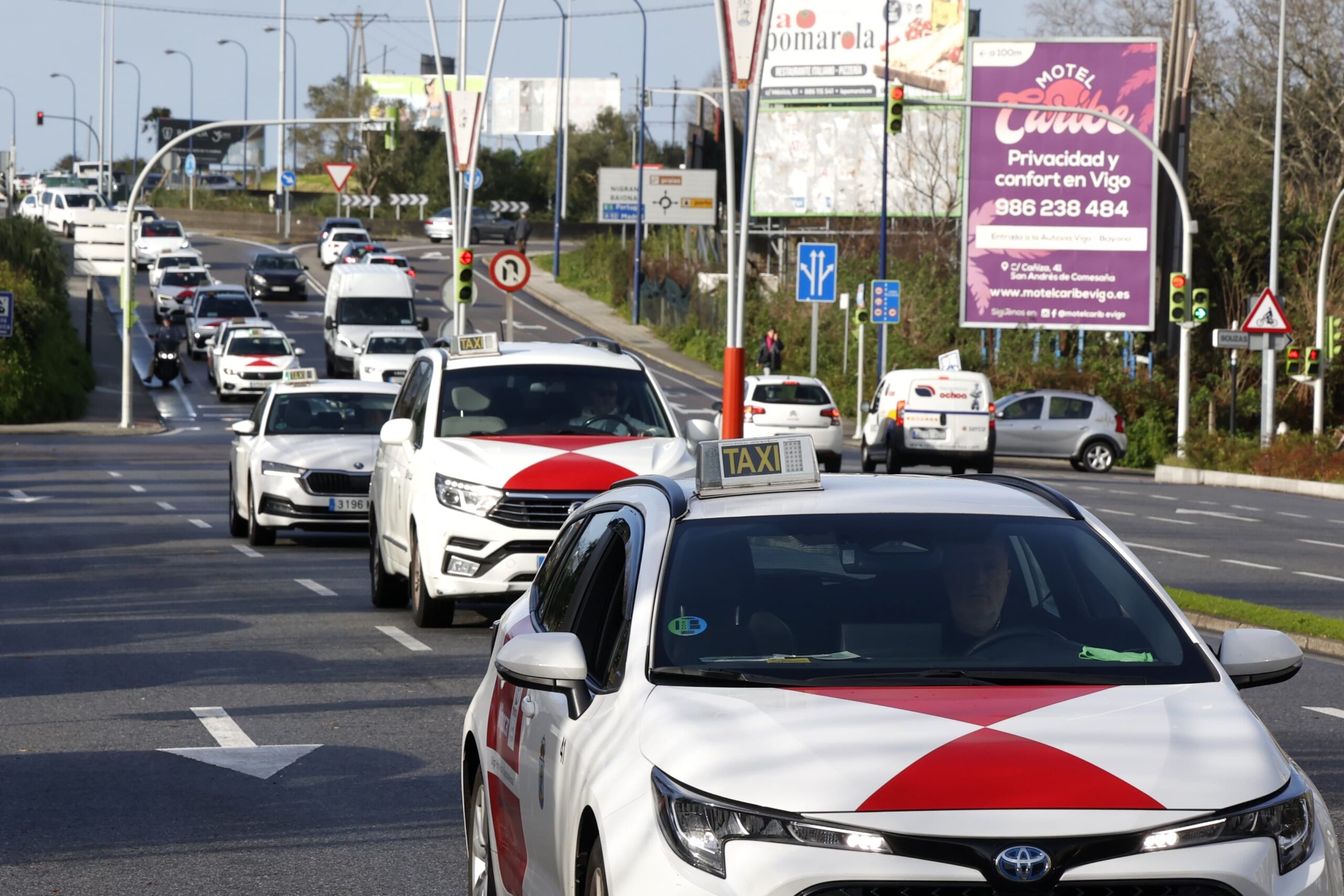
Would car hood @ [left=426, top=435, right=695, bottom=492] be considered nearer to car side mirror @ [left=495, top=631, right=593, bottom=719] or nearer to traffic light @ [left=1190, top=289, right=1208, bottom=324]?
car side mirror @ [left=495, top=631, right=593, bottom=719]

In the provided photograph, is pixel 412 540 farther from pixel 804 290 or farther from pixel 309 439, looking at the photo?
pixel 804 290

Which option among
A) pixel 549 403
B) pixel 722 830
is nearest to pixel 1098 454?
pixel 549 403

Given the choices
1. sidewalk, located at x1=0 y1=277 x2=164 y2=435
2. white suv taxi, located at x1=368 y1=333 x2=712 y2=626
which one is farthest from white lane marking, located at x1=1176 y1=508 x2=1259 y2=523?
sidewalk, located at x1=0 y1=277 x2=164 y2=435

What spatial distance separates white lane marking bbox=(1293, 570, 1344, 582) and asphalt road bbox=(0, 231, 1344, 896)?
11 cm

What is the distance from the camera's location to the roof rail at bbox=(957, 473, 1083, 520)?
5.47m

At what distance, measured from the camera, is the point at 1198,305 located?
37.0 m

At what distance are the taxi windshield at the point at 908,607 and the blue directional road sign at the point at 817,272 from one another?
4124cm

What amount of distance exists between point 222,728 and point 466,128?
82.8 feet

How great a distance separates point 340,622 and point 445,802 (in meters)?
6.09

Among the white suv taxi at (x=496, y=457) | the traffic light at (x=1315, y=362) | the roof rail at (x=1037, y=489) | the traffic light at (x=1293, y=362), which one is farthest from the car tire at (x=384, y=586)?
the traffic light at (x=1293, y=362)

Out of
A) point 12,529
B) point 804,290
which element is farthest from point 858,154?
point 12,529

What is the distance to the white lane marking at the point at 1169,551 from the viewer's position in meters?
20.4

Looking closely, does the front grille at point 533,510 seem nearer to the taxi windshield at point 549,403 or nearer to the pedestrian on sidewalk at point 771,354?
the taxi windshield at point 549,403

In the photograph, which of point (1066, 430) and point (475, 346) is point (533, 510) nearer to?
point (475, 346)
